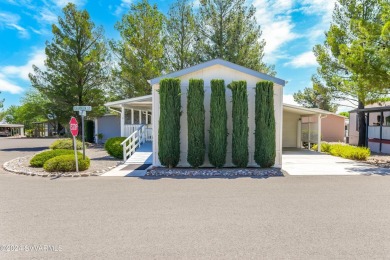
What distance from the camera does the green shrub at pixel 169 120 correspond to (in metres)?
9.69

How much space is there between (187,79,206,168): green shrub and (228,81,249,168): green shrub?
1231 millimetres

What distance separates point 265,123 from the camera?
9.63 metres

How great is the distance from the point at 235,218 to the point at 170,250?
164 cm

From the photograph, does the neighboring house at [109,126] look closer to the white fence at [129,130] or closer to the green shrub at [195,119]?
the white fence at [129,130]

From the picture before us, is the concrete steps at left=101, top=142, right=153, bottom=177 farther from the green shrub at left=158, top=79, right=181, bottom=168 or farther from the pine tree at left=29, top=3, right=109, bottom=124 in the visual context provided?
the pine tree at left=29, top=3, right=109, bottom=124

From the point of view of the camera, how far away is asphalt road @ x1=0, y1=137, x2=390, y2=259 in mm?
3461

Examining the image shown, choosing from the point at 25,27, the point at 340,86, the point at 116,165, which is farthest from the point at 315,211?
the point at 25,27

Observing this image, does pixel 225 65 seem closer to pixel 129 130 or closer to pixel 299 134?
pixel 129 130

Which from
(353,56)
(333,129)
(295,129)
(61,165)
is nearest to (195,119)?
(61,165)

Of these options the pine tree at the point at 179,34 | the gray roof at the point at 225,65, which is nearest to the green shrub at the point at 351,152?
the gray roof at the point at 225,65

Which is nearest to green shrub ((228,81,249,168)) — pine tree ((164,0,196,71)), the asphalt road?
the asphalt road

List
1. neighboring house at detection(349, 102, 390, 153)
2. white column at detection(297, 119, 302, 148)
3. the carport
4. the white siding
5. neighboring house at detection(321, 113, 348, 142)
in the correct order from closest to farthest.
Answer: the white siding < neighboring house at detection(349, 102, 390, 153) < the carport < white column at detection(297, 119, 302, 148) < neighboring house at detection(321, 113, 348, 142)

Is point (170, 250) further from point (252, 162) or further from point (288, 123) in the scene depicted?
point (288, 123)

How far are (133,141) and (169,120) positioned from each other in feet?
13.3
